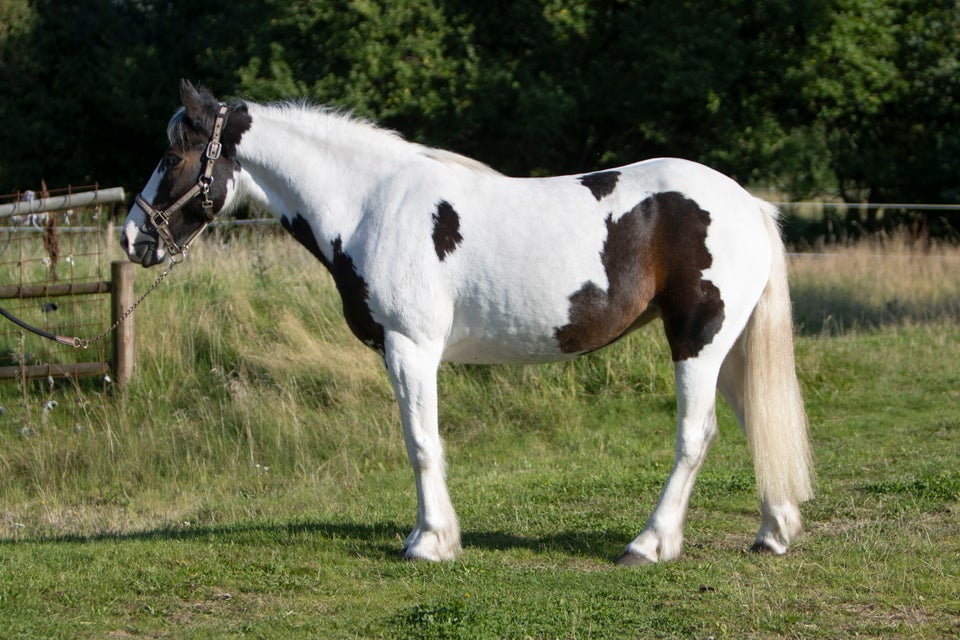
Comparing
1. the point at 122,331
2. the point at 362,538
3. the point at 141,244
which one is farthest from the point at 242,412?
the point at 141,244

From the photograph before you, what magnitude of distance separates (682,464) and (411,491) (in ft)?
7.94

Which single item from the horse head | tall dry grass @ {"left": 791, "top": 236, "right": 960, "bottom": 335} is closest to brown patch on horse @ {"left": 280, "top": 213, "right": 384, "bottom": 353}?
the horse head

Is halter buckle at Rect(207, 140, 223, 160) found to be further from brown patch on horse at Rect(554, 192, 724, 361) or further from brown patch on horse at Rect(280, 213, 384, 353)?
brown patch on horse at Rect(554, 192, 724, 361)

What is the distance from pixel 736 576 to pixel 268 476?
168 inches

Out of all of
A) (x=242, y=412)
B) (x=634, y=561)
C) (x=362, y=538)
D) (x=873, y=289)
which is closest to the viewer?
(x=634, y=561)

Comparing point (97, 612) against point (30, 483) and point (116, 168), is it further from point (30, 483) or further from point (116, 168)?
point (116, 168)

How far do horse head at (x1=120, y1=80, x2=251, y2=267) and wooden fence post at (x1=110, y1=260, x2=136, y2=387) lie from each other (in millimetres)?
4072

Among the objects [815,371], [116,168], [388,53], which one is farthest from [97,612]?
[116,168]

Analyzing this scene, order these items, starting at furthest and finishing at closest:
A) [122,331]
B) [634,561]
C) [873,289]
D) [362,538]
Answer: [873,289] → [122,331] → [362,538] → [634,561]

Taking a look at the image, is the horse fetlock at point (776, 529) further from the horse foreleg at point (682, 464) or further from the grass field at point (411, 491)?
the horse foreleg at point (682, 464)

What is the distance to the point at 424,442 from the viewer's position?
5.09 metres

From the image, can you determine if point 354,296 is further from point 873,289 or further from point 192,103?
point 873,289

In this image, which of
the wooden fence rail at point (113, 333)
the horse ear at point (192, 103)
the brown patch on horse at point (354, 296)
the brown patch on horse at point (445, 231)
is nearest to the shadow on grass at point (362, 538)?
the brown patch on horse at point (354, 296)

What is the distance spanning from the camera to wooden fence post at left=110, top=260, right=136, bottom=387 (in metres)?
9.18
